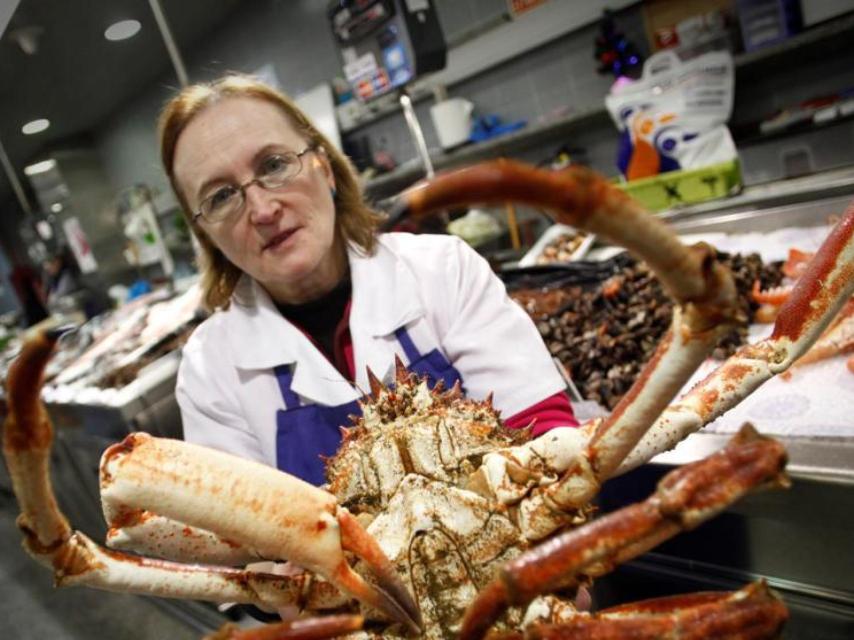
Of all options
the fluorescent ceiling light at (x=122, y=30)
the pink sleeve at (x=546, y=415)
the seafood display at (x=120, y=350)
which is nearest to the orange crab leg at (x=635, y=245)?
the pink sleeve at (x=546, y=415)

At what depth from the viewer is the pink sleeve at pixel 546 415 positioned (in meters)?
1.37

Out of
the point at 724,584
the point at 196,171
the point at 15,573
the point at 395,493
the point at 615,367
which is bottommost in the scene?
the point at 724,584

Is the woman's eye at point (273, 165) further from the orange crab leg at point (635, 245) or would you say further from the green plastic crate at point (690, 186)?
the green plastic crate at point (690, 186)

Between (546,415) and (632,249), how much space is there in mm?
934

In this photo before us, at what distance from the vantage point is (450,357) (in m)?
1.62

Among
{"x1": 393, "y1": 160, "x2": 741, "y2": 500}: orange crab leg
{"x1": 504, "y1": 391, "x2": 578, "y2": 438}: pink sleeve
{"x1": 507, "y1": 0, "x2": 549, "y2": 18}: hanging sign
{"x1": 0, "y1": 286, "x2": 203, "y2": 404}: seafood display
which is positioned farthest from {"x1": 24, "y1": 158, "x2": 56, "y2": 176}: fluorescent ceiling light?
{"x1": 393, "y1": 160, "x2": 741, "y2": 500}: orange crab leg

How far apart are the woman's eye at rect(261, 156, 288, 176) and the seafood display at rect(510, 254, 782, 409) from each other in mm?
1263

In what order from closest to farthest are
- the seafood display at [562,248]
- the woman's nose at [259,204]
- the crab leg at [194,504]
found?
the crab leg at [194,504], the woman's nose at [259,204], the seafood display at [562,248]

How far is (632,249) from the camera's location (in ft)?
1.68

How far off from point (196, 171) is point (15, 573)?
3.47 feet

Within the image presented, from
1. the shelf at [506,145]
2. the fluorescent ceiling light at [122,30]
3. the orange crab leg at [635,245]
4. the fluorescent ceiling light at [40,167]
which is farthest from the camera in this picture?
the fluorescent ceiling light at [40,167]

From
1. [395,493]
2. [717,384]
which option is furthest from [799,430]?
[395,493]

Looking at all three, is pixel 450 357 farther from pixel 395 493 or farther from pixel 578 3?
pixel 578 3

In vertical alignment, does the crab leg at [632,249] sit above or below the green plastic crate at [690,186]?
above
